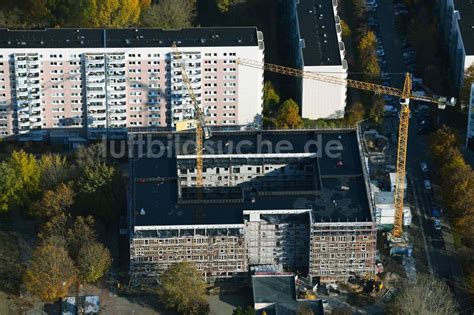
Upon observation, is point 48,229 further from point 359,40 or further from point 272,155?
point 359,40

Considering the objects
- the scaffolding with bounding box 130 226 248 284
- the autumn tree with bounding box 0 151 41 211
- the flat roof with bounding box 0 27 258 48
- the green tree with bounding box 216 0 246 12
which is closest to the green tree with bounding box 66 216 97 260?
the scaffolding with bounding box 130 226 248 284

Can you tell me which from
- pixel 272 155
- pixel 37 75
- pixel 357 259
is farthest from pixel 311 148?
pixel 37 75

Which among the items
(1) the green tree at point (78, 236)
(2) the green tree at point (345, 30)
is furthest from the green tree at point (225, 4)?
(1) the green tree at point (78, 236)

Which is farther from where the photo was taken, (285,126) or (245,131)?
(285,126)

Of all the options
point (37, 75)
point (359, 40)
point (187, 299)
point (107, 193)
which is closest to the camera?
point (187, 299)

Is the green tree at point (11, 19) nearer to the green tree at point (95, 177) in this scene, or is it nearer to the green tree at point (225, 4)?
the green tree at point (225, 4)
